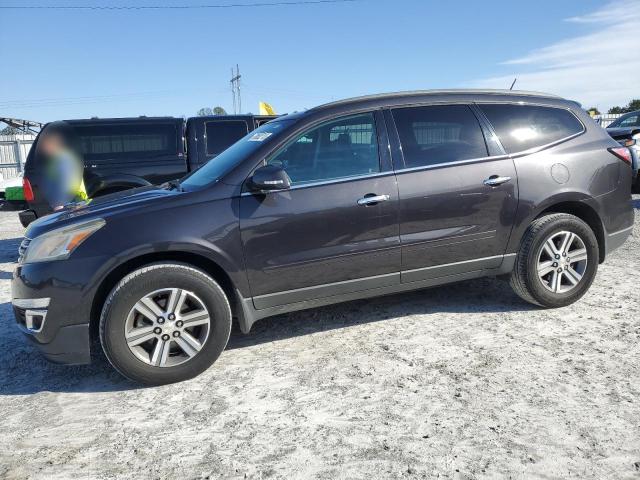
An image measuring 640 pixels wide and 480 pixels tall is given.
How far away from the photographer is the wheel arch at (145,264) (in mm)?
3283

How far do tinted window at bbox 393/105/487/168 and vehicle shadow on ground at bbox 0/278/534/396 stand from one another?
1.35 metres

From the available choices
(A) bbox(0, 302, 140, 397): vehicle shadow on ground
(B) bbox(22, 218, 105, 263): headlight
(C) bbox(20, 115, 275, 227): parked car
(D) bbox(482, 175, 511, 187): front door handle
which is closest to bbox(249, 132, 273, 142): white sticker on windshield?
(B) bbox(22, 218, 105, 263): headlight

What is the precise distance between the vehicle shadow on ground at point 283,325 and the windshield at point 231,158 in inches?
51.3

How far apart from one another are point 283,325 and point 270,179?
147 cm

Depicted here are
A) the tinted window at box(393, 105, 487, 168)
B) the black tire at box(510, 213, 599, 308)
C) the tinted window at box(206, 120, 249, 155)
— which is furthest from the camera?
the tinted window at box(206, 120, 249, 155)

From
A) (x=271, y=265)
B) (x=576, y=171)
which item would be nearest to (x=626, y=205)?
(x=576, y=171)

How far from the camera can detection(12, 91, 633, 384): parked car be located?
10.5 feet

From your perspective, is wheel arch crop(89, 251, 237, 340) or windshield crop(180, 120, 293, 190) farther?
windshield crop(180, 120, 293, 190)

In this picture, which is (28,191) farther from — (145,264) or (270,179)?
(270,179)

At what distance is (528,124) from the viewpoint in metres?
4.23

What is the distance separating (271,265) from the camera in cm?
350

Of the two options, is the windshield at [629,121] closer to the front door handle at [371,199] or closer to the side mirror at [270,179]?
the front door handle at [371,199]

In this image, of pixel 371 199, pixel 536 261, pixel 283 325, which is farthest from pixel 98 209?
pixel 536 261

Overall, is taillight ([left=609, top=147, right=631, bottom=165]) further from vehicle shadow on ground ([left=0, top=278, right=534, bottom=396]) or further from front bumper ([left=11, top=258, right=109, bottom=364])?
front bumper ([left=11, top=258, right=109, bottom=364])
